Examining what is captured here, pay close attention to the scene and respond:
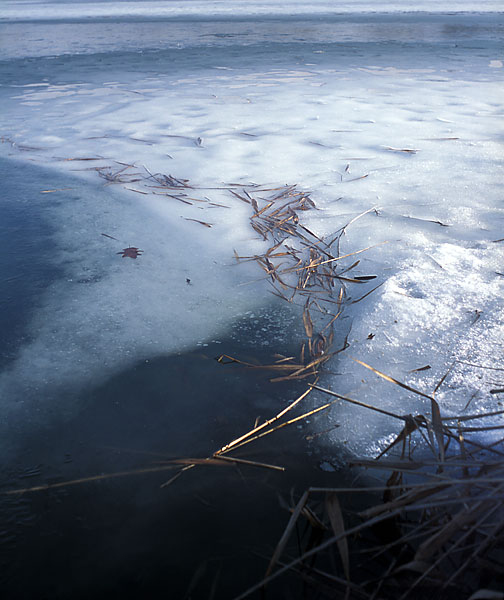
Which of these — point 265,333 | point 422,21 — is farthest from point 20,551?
point 422,21

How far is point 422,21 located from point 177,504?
1502 cm

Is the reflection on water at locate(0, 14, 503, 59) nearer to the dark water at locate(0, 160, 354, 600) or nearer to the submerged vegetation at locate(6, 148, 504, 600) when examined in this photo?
the dark water at locate(0, 160, 354, 600)

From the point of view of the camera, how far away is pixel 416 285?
1497mm

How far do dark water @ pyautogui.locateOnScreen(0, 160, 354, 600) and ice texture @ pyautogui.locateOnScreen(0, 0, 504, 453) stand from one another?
130mm

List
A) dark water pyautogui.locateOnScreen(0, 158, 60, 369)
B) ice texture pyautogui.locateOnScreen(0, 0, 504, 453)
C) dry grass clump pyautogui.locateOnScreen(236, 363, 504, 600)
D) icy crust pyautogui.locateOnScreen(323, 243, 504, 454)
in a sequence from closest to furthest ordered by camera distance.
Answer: dry grass clump pyautogui.locateOnScreen(236, 363, 504, 600)
icy crust pyautogui.locateOnScreen(323, 243, 504, 454)
ice texture pyautogui.locateOnScreen(0, 0, 504, 453)
dark water pyautogui.locateOnScreen(0, 158, 60, 369)

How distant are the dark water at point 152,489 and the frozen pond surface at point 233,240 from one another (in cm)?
1

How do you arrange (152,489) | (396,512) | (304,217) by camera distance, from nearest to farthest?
(396,512) < (152,489) < (304,217)

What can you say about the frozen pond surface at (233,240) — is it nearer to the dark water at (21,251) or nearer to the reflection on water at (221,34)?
the dark water at (21,251)

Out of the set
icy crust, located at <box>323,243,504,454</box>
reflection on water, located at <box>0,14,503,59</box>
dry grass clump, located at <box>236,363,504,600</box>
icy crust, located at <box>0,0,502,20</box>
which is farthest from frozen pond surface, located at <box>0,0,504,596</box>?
icy crust, located at <box>0,0,502,20</box>

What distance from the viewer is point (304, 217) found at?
79.5 inches

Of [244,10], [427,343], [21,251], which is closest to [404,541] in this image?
[427,343]

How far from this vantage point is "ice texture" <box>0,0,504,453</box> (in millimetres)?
1216

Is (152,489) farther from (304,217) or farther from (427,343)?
(304,217)

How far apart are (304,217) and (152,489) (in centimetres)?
145
